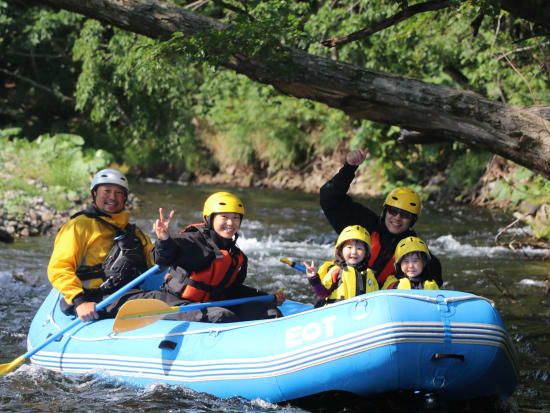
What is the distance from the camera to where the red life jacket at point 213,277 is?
4688 millimetres

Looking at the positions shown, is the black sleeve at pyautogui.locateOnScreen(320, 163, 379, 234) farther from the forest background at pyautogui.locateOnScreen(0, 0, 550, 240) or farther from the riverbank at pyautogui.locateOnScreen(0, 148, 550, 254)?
the riverbank at pyautogui.locateOnScreen(0, 148, 550, 254)

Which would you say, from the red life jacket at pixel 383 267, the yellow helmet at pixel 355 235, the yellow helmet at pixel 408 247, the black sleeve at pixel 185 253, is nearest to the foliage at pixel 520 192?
the red life jacket at pixel 383 267

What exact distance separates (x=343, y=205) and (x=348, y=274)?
35.2 inches

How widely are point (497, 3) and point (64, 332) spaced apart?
3.57 m

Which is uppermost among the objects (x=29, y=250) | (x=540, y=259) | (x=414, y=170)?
(x=414, y=170)

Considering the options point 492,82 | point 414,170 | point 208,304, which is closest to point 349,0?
point 492,82

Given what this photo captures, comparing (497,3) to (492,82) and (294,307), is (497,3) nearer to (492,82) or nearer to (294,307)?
(294,307)

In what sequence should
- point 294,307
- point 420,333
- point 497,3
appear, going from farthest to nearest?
point 294,307
point 497,3
point 420,333

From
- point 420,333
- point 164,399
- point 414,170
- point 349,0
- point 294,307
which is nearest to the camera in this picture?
point 420,333

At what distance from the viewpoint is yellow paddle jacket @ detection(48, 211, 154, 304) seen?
15.9 feet

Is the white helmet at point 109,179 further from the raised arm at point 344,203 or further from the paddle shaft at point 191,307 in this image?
the raised arm at point 344,203

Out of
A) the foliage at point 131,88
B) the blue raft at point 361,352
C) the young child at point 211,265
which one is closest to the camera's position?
the blue raft at point 361,352

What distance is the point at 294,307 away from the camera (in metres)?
5.25

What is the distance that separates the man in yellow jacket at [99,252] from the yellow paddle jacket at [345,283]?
1.36 metres
